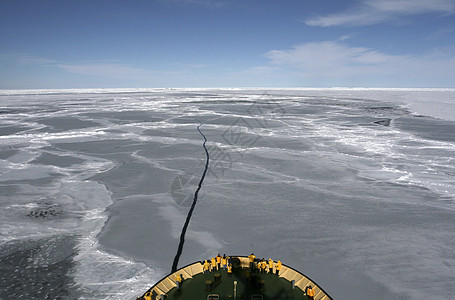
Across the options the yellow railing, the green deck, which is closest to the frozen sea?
the yellow railing

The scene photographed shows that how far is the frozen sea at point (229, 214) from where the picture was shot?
4.82 m

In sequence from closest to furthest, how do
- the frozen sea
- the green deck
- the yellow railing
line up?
the yellow railing
the green deck
the frozen sea

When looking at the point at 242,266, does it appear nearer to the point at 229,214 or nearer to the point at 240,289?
the point at 240,289

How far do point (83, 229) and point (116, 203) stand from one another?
1374 millimetres

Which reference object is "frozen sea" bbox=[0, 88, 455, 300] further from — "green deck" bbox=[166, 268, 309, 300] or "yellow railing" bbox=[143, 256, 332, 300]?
"green deck" bbox=[166, 268, 309, 300]

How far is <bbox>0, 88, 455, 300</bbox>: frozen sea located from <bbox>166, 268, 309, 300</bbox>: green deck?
92 cm

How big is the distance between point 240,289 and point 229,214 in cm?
300

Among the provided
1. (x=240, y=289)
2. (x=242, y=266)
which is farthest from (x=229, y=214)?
(x=240, y=289)

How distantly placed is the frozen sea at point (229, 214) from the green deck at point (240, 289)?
36.4 inches

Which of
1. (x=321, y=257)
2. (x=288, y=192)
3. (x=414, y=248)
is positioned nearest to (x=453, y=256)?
(x=414, y=248)

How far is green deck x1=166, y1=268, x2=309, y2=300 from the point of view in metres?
3.92

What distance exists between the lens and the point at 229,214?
23.1 feet

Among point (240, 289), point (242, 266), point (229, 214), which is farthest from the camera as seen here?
point (229, 214)

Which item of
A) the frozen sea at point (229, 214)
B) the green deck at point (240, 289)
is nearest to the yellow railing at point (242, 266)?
the green deck at point (240, 289)
